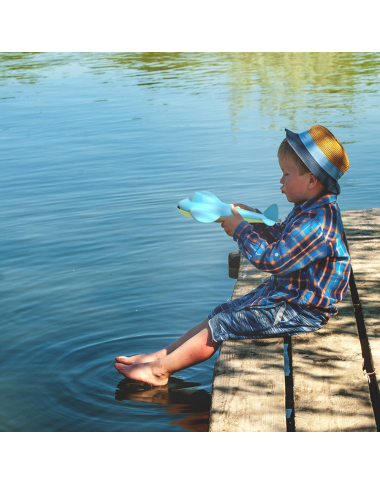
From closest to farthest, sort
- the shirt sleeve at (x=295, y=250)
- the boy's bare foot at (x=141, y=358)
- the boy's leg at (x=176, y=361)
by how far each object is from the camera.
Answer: the shirt sleeve at (x=295, y=250), the boy's leg at (x=176, y=361), the boy's bare foot at (x=141, y=358)

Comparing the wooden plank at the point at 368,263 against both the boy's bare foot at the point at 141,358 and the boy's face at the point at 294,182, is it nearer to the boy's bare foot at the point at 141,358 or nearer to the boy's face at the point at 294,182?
the boy's face at the point at 294,182

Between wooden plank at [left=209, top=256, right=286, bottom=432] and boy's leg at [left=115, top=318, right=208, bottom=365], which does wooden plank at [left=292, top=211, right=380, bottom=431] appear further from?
boy's leg at [left=115, top=318, right=208, bottom=365]

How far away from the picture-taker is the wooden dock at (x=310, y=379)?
3.14 meters

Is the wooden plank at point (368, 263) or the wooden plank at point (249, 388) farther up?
the wooden plank at point (249, 388)

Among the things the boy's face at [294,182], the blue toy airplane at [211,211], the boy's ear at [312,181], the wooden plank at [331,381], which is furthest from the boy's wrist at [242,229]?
the wooden plank at [331,381]

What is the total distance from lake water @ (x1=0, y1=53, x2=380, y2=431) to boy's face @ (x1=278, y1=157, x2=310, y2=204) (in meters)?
1.51

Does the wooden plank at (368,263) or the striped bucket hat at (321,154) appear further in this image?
the wooden plank at (368,263)

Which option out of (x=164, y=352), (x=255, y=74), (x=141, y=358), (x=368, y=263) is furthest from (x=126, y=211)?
(x=255, y=74)

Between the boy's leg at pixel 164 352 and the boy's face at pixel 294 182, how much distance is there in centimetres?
100

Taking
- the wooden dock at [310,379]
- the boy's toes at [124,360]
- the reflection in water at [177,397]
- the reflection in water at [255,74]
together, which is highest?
the wooden dock at [310,379]

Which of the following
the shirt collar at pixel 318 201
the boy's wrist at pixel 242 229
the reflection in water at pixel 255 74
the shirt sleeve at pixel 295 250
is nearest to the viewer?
the shirt sleeve at pixel 295 250

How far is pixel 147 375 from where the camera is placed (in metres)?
4.31
